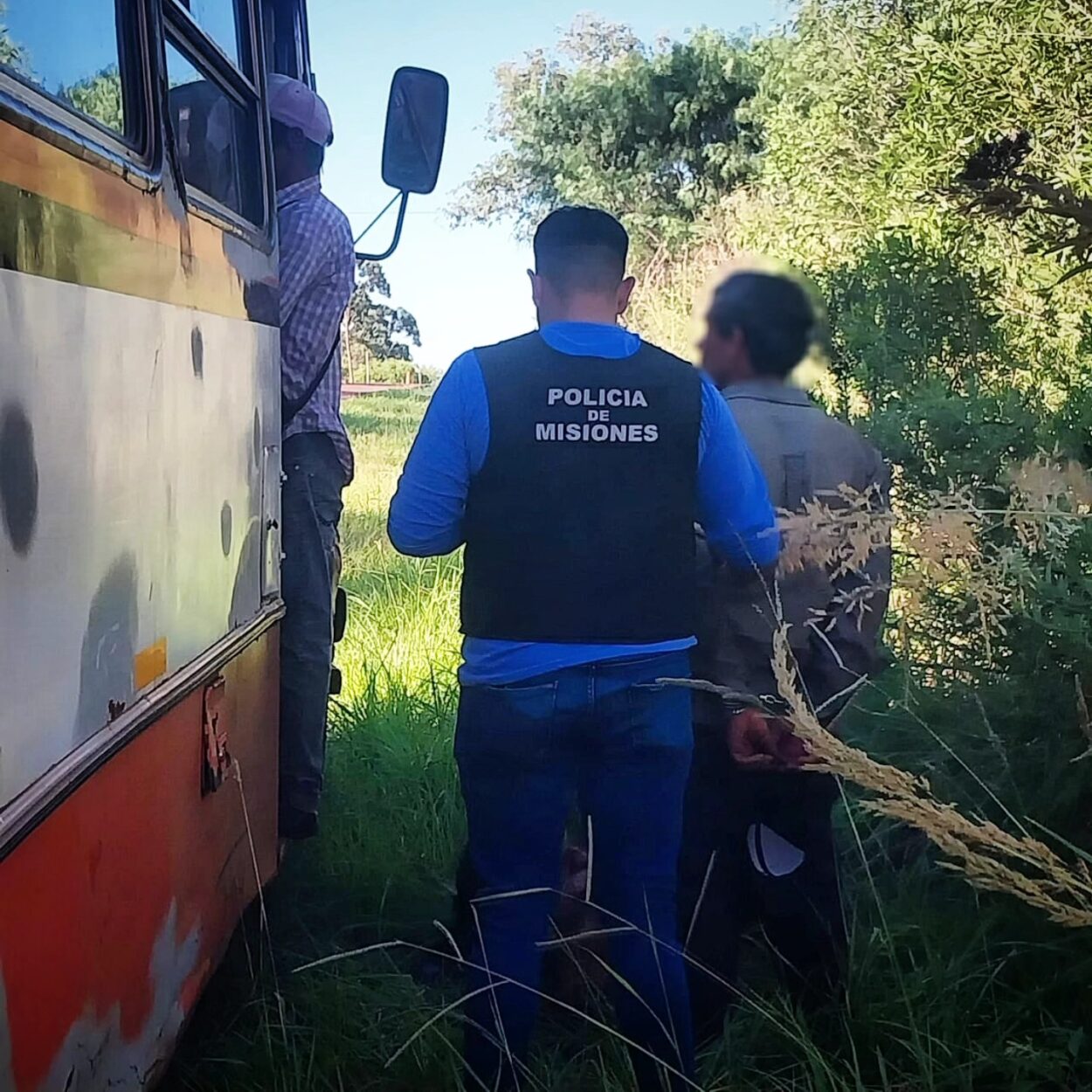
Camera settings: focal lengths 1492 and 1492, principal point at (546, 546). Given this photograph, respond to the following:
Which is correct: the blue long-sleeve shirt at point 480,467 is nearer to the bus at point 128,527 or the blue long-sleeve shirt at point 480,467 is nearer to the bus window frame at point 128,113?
the bus at point 128,527

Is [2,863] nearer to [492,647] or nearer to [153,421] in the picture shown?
[153,421]

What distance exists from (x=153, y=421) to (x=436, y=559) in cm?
596

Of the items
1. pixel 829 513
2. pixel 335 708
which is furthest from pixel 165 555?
pixel 335 708

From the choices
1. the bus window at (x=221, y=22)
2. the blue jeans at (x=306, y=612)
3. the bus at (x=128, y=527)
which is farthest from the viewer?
the blue jeans at (x=306, y=612)

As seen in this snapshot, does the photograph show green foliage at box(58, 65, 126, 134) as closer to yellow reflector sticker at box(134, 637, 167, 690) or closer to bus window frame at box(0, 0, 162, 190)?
bus window frame at box(0, 0, 162, 190)

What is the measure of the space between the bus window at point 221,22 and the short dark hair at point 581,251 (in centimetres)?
76

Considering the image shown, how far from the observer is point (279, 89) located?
361cm

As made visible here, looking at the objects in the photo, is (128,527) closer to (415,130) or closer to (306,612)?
(306,612)

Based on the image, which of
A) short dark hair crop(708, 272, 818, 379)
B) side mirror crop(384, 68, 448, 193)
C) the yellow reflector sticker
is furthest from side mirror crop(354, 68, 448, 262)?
the yellow reflector sticker

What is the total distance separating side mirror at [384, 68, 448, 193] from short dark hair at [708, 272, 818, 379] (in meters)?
0.89

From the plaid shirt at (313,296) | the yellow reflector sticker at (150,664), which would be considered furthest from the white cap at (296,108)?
the yellow reflector sticker at (150,664)

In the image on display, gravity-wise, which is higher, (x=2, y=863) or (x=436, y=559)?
(x=2, y=863)

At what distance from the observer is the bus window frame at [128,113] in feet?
5.75

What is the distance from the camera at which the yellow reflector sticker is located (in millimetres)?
2164
